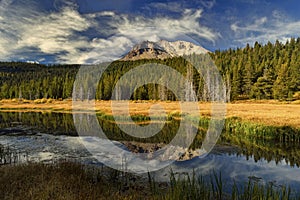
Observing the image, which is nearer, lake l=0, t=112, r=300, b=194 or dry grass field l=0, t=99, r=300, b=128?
lake l=0, t=112, r=300, b=194

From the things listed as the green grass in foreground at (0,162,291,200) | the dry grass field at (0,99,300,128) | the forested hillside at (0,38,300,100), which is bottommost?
→ the green grass in foreground at (0,162,291,200)

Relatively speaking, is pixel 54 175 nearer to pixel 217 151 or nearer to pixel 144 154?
pixel 144 154

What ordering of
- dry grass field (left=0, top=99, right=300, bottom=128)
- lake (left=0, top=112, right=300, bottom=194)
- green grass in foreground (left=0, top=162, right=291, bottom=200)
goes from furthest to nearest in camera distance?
dry grass field (left=0, top=99, right=300, bottom=128)
lake (left=0, top=112, right=300, bottom=194)
green grass in foreground (left=0, top=162, right=291, bottom=200)

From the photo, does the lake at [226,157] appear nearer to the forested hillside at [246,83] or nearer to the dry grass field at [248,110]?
the dry grass field at [248,110]

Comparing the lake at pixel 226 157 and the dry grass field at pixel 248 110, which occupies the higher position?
the dry grass field at pixel 248 110

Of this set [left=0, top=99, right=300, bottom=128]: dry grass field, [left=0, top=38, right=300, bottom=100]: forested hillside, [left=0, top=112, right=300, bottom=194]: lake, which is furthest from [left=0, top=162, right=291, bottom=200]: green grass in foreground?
[left=0, top=38, right=300, bottom=100]: forested hillside

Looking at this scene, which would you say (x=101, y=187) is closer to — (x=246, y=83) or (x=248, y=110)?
(x=248, y=110)

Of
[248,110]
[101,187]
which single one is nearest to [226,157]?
[101,187]

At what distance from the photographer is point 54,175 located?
10531 mm

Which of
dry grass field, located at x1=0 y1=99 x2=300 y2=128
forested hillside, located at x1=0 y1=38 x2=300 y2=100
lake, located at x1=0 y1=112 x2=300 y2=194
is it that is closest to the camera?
lake, located at x1=0 y1=112 x2=300 y2=194

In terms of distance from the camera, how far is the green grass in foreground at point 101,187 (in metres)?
7.45

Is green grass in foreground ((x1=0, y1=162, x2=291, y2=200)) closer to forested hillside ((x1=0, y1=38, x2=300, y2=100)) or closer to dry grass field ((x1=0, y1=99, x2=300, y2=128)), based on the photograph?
dry grass field ((x1=0, y1=99, x2=300, y2=128))

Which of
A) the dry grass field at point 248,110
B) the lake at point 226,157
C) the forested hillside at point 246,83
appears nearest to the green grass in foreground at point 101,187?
the lake at point 226,157

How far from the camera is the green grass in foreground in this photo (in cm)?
745
